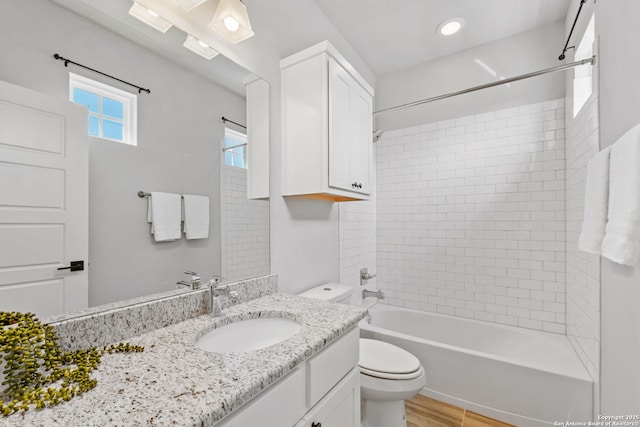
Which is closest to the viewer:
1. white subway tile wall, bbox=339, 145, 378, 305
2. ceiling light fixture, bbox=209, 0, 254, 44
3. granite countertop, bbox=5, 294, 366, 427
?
granite countertop, bbox=5, 294, 366, 427

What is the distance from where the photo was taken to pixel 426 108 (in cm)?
270

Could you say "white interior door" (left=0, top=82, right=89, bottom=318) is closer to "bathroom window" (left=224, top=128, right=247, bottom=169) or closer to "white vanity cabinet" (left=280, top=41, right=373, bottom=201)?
"bathroom window" (left=224, top=128, right=247, bottom=169)

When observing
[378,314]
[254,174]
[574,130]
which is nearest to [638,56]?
[574,130]

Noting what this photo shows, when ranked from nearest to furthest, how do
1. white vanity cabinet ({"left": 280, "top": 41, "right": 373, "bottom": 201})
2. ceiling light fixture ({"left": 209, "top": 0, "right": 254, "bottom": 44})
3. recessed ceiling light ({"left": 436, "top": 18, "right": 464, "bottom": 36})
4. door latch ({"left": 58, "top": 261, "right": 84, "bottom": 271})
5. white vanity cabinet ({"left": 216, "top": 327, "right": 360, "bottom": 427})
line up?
white vanity cabinet ({"left": 216, "top": 327, "right": 360, "bottom": 427})
door latch ({"left": 58, "top": 261, "right": 84, "bottom": 271})
ceiling light fixture ({"left": 209, "top": 0, "right": 254, "bottom": 44})
white vanity cabinet ({"left": 280, "top": 41, "right": 373, "bottom": 201})
recessed ceiling light ({"left": 436, "top": 18, "right": 464, "bottom": 36})

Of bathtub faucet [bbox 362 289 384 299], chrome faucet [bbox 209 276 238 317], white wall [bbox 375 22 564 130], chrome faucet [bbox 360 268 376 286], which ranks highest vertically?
white wall [bbox 375 22 564 130]

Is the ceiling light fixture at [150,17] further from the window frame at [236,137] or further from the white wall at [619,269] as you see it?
the white wall at [619,269]

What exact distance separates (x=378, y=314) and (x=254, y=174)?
190 cm

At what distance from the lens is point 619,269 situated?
120 cm

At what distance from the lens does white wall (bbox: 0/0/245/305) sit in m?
0.79

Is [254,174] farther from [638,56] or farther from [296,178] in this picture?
[638,56]

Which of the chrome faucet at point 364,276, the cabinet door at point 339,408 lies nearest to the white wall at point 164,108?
the cabinet door at point 339,408

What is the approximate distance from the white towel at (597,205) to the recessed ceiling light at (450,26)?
156 cm

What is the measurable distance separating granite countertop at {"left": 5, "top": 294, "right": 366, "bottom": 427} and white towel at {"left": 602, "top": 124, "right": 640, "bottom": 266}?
979mm

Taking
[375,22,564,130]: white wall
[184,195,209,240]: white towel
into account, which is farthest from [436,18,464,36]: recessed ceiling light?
[184,195,209,240]: white towel
